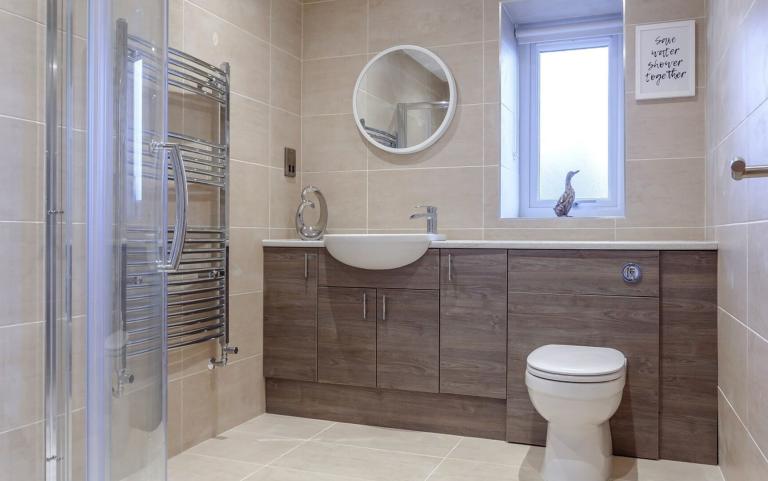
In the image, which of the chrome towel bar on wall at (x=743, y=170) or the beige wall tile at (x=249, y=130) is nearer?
the chrome towel bar on wall at (x=743, y=170)

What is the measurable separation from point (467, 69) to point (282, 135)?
98 cm

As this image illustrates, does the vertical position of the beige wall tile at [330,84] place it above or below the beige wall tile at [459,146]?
above

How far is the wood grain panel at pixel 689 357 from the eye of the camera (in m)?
2.33

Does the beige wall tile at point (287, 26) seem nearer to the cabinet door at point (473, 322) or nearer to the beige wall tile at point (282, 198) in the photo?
the beige wall tile at point (282, 198)

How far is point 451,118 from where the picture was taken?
Result: 10.3ft

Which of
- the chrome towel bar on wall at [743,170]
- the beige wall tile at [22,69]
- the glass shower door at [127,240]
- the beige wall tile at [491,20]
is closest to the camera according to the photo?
the beige wall tile at [22,69]

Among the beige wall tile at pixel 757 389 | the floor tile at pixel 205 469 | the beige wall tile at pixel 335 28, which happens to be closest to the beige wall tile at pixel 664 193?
the beige wall tile at pixel 757 389

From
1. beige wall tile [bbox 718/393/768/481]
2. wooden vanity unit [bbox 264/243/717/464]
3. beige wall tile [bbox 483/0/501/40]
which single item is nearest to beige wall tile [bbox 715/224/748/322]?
wooden vanity unit [bbox 264/243/717/464]

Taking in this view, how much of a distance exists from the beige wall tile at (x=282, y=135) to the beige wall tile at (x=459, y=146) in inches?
23.4

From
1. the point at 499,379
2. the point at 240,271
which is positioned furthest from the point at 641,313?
the point at 240,271

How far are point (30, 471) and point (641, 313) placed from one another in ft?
6.90

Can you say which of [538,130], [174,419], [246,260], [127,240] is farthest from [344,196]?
[127,240]

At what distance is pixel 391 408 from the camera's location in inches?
111

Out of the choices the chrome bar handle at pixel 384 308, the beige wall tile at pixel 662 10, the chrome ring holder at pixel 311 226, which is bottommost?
the chrome bar handle at pixel 384 308
